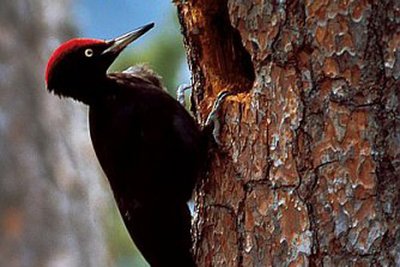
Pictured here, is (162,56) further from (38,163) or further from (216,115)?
(216,115)

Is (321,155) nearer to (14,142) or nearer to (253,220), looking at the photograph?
(253,220)

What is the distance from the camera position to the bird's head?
2676mm

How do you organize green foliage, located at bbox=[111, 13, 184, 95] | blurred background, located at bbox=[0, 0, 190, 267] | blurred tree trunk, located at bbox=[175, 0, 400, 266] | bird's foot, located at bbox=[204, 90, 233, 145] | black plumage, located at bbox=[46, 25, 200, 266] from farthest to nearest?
green foliage, located at bbox=[111, 13, 184, 95] < blurred background, located at bbox=[0, 0, 190, 267] < black plumage, located at bbox=[46, 25, 200, 266] < bird's foot, located at bbox=[204, 90, 233, 145] < blurred tree trunk, located at bbox=[175, 0, 400, 266]

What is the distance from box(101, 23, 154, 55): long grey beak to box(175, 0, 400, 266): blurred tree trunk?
372 millimetres

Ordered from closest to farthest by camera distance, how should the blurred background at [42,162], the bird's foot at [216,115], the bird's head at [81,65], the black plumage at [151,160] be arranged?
the bird's foot at [216,115], the black plumage at [151,160], the bird's head at [81,65], the blurred background at [42,162]

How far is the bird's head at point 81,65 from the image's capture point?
8.78 feet

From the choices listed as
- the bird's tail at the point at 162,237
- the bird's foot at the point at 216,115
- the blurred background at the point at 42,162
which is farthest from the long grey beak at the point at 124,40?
the blurred background at the point at 42,162

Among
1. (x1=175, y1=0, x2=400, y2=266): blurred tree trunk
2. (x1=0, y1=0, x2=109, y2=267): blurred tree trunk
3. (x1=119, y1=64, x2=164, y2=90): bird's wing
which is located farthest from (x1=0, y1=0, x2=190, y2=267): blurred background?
(x1=175, y1=0, x2=400, y2=266): blurred tree trunk

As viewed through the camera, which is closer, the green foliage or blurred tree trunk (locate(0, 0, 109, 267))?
blurred tree trunk (locate(0, 0, 109, 267))

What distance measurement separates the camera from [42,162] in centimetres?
423

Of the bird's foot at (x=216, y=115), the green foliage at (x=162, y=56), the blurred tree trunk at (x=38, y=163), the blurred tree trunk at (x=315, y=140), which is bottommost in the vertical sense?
the blurred tree trunk at (x=315, y=140)

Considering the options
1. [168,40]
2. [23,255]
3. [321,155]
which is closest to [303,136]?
[321,155]

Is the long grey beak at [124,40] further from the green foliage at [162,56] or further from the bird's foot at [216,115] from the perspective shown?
the green foliage at [162,56]

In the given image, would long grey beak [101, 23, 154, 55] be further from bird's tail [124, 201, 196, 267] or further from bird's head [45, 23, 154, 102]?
bird's tail [124, 201, 196, 267]
